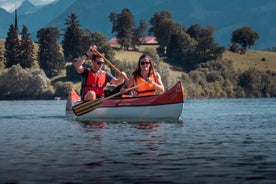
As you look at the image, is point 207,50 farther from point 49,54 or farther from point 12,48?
point 12,48

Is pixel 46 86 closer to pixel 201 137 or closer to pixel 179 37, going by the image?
pixel 179 37

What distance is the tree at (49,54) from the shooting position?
522 ft

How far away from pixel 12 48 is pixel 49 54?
10058 mm

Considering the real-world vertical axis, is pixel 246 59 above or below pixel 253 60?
above

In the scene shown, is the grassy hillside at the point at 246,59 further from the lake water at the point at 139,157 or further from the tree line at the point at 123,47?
the lake water at the point at 139,157

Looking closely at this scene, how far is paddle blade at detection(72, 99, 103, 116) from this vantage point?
2733cm

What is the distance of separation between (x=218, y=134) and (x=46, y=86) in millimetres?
115547

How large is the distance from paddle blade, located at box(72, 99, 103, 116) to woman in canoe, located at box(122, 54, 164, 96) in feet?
4.84

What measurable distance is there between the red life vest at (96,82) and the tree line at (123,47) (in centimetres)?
10088

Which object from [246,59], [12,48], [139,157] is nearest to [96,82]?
[139,157]

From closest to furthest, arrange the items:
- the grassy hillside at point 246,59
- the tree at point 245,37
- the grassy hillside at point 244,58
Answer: the grassy hillside at point 244,58, the grassy hillside at point 246,59, the tree at point 245,37

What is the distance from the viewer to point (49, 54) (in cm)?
16200

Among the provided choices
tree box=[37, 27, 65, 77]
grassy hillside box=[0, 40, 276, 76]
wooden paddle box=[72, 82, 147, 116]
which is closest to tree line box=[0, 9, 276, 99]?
tree box=[37, 27, 65, 77]

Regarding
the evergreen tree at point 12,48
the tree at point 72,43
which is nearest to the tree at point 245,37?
the tree at point 72,43
